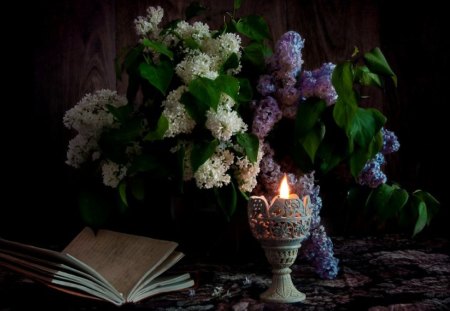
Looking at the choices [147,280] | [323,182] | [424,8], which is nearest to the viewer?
[147,280]

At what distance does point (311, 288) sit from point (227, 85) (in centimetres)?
34

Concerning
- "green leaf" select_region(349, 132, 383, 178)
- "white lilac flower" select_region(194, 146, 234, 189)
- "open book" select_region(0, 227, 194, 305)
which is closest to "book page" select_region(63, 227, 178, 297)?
"open book" select_region(0, 227, 194, 305)

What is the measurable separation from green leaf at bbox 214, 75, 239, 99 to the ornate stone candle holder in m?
0.17

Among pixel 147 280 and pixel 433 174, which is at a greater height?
pixel 433 174

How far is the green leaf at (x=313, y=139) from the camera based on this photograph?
39.1 inches

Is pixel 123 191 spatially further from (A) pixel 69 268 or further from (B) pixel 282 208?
(B) pixel 282 208

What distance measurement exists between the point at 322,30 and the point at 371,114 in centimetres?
64

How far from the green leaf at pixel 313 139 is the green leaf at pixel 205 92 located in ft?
0.56

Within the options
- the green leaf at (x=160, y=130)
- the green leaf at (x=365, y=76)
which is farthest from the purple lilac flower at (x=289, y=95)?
the green leaf at (x=160, y=130)

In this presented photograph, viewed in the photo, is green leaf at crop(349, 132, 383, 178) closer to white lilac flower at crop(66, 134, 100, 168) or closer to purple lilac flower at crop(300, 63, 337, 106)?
purple lilac flower at crop(300, 63, 337, 106)

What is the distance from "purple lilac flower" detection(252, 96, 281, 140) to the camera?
3.29 ft

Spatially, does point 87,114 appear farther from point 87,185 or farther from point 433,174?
point 433,174

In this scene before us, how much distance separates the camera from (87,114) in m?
1.06

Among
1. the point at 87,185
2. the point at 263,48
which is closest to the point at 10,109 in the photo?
the point at 87,185
